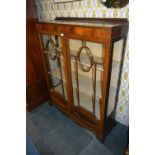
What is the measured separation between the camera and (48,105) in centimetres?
226

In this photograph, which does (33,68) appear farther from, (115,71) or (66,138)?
(115,71)

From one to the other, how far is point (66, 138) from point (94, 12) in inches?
59.1

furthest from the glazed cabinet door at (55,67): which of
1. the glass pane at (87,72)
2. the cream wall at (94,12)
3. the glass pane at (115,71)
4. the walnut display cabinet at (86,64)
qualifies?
the glass pane at (115,71)

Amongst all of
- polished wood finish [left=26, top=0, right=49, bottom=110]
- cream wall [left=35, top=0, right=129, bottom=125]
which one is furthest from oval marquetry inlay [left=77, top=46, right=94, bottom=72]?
polished wood finish [left=26, top=0, right=49, bottom=110]

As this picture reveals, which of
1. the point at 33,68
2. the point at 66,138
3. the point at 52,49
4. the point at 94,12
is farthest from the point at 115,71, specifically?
the point at 33,68

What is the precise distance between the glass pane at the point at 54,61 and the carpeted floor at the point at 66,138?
407mm

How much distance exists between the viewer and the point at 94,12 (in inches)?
57.9

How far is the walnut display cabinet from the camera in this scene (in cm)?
115
